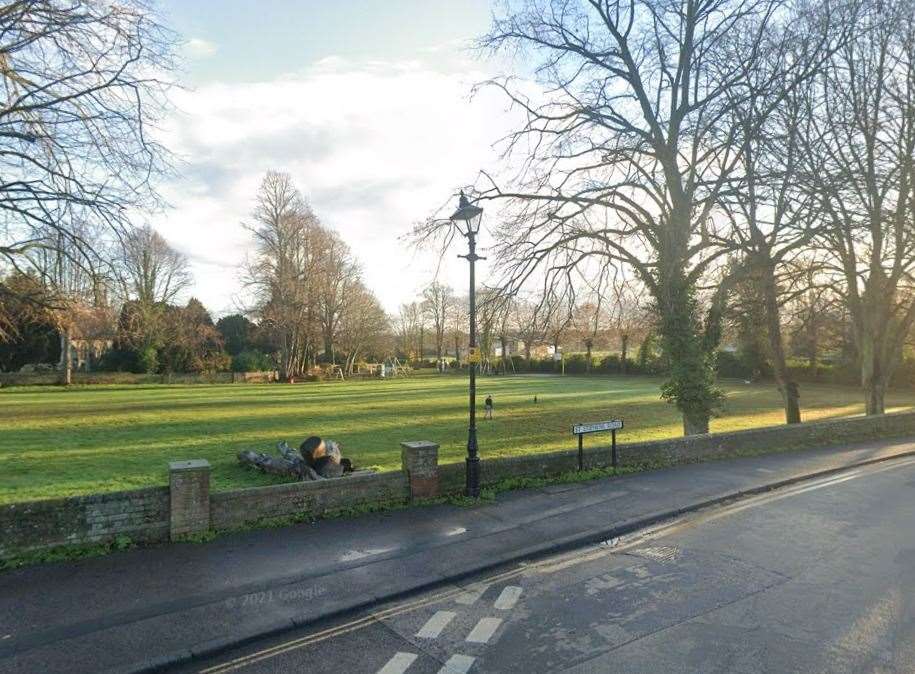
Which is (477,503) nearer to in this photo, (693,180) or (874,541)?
(874,541)

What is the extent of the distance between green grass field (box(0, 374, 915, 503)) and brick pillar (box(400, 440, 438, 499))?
4.38m

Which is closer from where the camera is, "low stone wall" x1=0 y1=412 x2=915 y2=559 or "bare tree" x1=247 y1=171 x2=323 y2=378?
"low stone wall" x1=0 y1=412 x2=915 y2=559

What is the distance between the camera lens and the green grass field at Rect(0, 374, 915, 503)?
13.2m

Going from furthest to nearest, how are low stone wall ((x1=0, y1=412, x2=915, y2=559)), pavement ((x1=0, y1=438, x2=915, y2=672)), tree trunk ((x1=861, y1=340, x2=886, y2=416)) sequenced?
tree trunk ((x1=861, y1=340, x2=886, y2=416)) < low stone wall ((x1=0, y1=412, x2=915, y2=559)) < pavement ((x1=0, y1=438, x2=915, y2=672))

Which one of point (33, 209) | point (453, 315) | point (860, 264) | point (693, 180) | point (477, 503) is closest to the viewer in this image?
point (477, 503)

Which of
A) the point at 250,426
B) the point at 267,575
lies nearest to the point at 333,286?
the point at 250,426

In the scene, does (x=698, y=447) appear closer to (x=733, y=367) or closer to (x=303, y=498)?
(x=303, y=498)

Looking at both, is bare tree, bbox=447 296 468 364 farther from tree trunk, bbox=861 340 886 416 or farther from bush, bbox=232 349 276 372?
tree trunk, bbox=861 340 886 416

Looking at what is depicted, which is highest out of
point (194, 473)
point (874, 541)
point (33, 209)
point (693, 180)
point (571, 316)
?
point (693, 180)

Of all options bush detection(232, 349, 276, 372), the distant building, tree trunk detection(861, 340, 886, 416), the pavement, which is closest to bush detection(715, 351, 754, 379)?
tree trunk detection(861, 340, 886, 416)

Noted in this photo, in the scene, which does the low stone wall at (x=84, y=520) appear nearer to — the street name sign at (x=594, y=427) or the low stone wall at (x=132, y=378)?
the street name sign at (x=594, y=427)

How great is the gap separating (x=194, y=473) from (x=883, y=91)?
24552 mm

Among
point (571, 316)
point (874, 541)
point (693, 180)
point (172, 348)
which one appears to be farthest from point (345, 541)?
point (172, 348)

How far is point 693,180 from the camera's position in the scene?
17266mm
